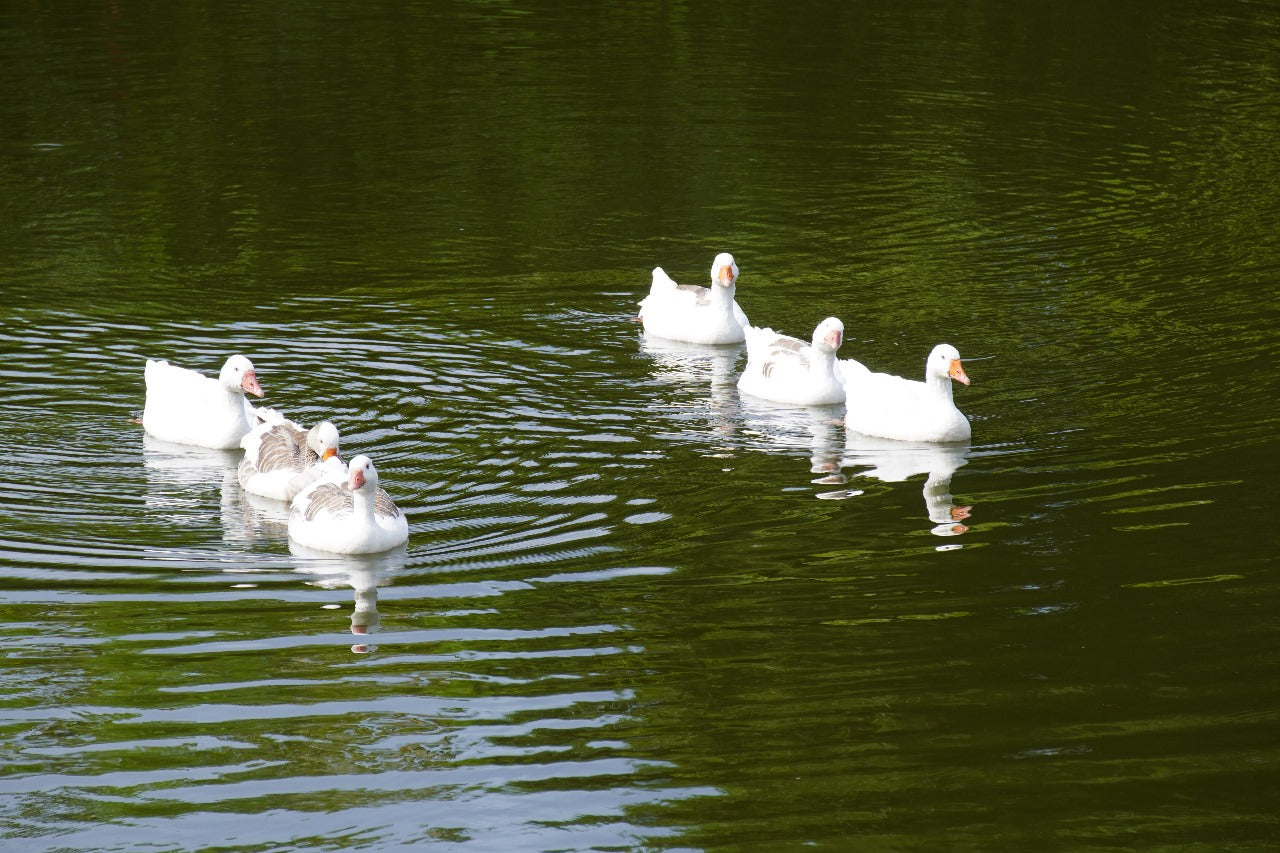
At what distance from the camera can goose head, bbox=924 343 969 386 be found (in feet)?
47.5

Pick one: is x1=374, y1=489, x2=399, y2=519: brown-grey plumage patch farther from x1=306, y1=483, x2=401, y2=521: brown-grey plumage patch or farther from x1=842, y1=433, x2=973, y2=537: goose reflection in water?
x1=842, y1=433, x2=973, y2=537: goose reflection in water

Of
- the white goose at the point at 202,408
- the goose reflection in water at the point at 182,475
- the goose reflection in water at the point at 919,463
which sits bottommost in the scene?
the goose reflection in water at the point at 919,463

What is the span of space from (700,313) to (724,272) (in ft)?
1.79

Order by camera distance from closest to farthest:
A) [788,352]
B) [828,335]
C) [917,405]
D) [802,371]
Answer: [917,405] → [828,335] → [802,371] → [788,352]

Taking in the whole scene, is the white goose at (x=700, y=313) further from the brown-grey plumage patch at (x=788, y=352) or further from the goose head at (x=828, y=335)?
the goose head at (x=828, y=335)

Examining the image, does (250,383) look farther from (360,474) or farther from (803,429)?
(803,429)

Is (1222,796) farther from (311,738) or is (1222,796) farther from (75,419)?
(75,419)

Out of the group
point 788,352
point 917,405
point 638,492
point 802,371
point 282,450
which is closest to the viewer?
point 638,492

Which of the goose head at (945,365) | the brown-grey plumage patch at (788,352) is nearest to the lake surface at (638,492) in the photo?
the brown-grey plumage patch at (788,352)

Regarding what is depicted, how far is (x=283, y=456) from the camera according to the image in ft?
43.7

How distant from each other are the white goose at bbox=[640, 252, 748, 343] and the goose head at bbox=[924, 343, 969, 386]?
11.9 feet

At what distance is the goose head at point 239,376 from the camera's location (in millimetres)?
14156

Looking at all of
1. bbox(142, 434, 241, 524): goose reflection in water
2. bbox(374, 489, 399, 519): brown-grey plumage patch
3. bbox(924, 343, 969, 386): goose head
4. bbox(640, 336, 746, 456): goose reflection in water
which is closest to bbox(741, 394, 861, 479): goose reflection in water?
bbox(640, 336, 746, 456): goose reflection in water

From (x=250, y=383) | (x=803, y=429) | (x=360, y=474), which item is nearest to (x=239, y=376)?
(x=250, y=383)
